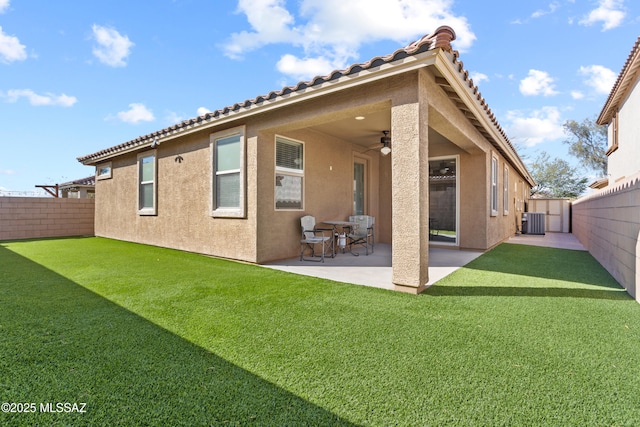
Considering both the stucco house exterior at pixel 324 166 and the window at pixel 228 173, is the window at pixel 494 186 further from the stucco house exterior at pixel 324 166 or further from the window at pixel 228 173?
the window at pixel 228 173

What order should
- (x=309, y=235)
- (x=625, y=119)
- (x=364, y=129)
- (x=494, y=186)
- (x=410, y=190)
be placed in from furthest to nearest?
(x=625, y=119) → (x=494, y=186) → (x=364, y=129) → (x=309, y=235) → (x=410, y=190)

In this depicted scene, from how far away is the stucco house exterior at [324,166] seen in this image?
165 inches

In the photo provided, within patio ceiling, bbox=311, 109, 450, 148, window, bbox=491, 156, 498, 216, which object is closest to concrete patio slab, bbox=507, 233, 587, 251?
window, bbox=491, 156, 498, 216

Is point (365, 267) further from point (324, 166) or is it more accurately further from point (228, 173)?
point (228, 173)

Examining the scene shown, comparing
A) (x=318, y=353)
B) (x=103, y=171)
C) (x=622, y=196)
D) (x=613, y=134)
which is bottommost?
(x=318, y=353)

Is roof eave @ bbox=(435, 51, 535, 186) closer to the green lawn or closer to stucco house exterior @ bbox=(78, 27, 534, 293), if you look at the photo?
stucco house exterior @ bbox=(78, 27, 534, 293)

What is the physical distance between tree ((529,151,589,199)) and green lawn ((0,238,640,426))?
116 feet

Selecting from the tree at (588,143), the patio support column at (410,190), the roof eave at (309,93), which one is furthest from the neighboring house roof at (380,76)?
the tree at (588,143)

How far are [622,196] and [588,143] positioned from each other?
32.7 m

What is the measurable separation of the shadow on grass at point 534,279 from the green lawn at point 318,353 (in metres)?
0.06

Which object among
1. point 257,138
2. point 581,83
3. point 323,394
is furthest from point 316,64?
point 581,83

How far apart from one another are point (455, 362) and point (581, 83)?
37.2 metres

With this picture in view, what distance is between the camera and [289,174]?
7.07 meters

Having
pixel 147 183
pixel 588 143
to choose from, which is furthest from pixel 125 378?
pixel 588 143
